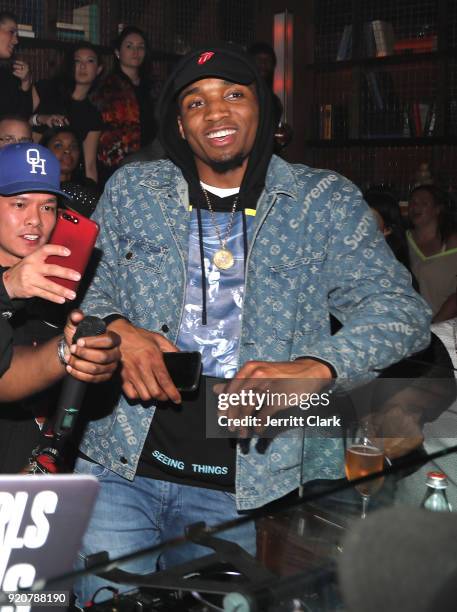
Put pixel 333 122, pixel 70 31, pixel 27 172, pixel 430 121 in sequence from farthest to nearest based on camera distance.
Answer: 1. pixel 333 122
2. pixel 430 121
3. pixel 70 31
4. pixel 27 172

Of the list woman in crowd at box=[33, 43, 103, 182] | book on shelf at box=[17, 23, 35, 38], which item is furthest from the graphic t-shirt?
book on shelf at box=[17, 23, 35, 38]

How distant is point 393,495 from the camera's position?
99 cm

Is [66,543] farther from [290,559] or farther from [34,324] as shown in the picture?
[34,324]

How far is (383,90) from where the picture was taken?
22.3 ft

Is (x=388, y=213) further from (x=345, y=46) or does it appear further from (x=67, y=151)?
(x=345, y=46)

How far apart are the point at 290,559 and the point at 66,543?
0.24 metres

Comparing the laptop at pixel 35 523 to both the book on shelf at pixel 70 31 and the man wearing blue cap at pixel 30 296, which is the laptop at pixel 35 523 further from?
the book on shelf at pixel 70 31

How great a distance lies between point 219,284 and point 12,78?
12.0 ft

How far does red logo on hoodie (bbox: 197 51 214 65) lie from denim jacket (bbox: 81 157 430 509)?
22cm

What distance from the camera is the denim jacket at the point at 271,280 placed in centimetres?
150

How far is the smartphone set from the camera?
1.35 m

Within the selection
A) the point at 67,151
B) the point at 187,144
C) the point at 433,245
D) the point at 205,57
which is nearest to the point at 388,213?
the point at 433,245

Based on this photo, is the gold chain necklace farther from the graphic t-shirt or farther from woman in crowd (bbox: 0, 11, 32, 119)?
woman in crowd (bbox: 0, 11, 32, 119)

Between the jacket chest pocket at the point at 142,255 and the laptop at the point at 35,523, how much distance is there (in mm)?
821
